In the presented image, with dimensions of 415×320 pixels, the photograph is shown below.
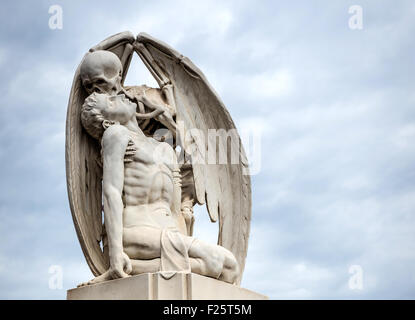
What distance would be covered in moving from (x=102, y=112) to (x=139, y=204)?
1.16 meters

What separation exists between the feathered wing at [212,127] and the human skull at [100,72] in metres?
0.70

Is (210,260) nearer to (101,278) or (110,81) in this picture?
(101,278)

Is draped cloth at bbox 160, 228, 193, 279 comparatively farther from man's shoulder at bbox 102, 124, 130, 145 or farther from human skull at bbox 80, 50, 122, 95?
human skull at bbox 80, 50, 122, 95

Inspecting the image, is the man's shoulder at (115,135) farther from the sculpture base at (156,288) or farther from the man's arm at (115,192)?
the sculpture base at (156,288)

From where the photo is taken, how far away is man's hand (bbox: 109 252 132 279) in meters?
8.17

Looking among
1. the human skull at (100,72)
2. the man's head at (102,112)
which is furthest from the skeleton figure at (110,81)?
the man's head at (102,112)

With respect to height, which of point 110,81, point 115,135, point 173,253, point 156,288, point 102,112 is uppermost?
point 110,81

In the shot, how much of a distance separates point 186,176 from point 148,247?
4.87 ft

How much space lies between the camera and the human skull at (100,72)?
9164 millimetres

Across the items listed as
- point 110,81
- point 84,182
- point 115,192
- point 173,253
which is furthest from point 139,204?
point 110,81

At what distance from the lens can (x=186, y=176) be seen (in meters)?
9.56

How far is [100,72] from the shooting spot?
30.1 ft

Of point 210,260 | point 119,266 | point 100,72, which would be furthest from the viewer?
point 100,72

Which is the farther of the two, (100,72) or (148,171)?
(100,72)
